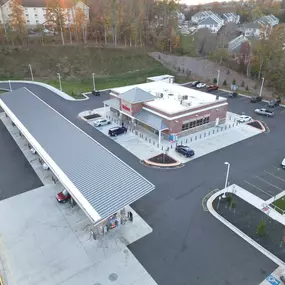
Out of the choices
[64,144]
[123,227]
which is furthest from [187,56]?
[123,227]

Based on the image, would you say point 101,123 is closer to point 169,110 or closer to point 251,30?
point 169,110

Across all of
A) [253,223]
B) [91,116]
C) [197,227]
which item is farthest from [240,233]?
[91,116]

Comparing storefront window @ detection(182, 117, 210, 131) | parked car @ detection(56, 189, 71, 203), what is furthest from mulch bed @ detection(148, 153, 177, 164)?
parked car @ detection(56, 189, 71, 203)

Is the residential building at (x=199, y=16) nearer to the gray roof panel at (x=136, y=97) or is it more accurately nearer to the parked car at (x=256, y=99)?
the parked car at (x=256, y=99)

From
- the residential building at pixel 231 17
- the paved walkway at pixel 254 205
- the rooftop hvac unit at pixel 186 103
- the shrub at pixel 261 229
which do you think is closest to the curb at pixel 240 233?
the paved walkway at pixel 254 205

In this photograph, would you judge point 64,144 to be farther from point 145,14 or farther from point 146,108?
point 145,14
